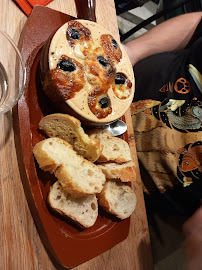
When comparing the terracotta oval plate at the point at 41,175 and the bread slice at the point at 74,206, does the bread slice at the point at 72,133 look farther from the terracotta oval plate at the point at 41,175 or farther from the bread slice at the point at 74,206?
the bread slice at the point at 74,206

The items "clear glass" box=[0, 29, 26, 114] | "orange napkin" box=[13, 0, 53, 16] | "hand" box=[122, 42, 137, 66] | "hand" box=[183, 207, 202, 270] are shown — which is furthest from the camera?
"hand" box=[122, 42, 137, 66]

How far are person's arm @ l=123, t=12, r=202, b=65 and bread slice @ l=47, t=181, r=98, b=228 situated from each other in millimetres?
941

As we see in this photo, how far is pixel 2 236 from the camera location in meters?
0.77

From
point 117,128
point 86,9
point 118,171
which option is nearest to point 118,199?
point 118,171

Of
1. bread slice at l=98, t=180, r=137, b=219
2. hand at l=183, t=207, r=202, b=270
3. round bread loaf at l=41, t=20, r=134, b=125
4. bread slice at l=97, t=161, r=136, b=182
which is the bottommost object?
hand at l=183, t=207, r=202, b=270

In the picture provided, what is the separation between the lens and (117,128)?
1127 millimetres

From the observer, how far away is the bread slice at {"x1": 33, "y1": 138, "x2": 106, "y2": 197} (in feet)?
2.71

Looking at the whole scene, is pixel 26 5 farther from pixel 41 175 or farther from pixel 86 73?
pixel 41 175

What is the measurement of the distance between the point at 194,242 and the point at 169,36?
1132 mm

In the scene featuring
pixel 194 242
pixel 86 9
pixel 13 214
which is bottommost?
pixel 194 242

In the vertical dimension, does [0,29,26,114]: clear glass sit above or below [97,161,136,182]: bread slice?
above

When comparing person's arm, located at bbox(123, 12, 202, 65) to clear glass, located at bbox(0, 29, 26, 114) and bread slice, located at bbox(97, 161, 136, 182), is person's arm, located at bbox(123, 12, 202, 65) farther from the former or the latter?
clear glass, located at bbox(0, 29, 26, 114)

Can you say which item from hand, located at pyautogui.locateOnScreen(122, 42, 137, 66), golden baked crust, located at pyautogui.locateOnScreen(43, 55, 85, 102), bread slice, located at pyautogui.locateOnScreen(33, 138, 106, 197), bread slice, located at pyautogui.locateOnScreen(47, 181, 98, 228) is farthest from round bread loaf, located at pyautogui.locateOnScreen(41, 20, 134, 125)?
hand, located at pyautogui.locateOnScreen(122, 42, 137, 66)

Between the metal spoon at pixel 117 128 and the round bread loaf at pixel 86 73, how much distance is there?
0.42ft
